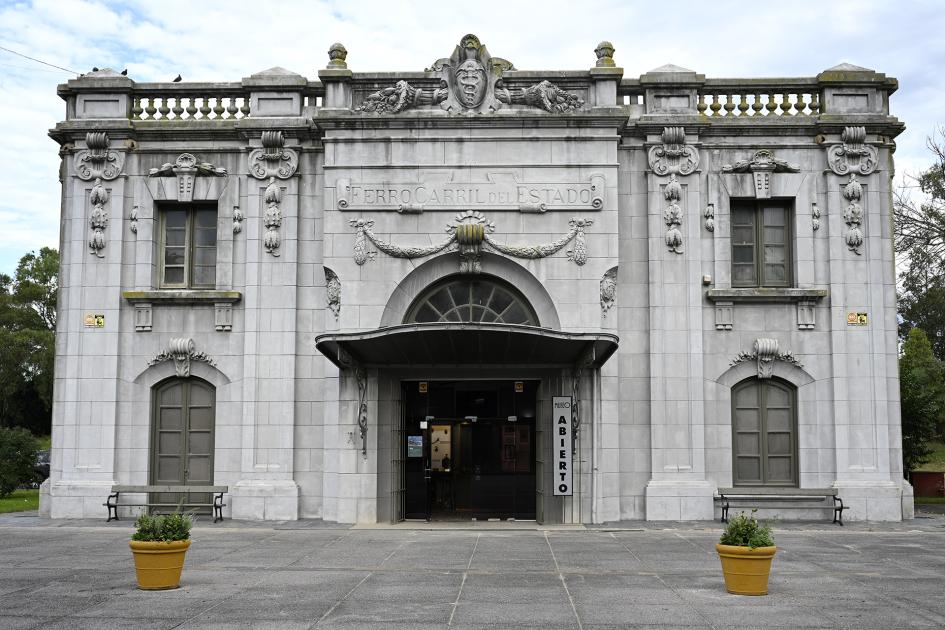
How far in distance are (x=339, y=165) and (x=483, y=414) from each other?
6.65m

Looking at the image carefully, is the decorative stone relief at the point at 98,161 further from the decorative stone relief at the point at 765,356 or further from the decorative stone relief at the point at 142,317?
the decorative stone relief at the point at 765,356

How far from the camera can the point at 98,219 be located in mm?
22062

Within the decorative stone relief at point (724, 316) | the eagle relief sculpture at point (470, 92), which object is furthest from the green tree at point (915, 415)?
the eagle relief sculpture at point (470, 92)

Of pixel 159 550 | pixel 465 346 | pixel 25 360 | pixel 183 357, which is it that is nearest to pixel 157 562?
pixel 159 550

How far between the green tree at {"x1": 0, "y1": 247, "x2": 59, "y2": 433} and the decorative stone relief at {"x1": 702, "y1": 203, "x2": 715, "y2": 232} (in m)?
49.0

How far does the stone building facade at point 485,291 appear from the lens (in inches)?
834

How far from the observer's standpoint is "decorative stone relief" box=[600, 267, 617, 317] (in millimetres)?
21062

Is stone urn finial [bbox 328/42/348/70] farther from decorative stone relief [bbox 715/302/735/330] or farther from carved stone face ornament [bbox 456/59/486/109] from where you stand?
decorative stone relief [bbox 715/302/735/330]

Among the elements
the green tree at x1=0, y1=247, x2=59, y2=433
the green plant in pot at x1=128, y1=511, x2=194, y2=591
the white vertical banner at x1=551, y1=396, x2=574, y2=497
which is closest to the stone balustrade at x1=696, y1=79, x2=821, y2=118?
the white vertical banner at x1=551, y1=396, x2=574, y2=497

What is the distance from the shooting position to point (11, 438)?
94.7 feet

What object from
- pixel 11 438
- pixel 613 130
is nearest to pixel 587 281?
pixel 613 130

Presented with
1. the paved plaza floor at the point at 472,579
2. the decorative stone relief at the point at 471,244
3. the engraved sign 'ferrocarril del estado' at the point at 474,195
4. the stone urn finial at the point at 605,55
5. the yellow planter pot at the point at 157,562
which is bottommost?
the paved plaza floor at the point at 472,579

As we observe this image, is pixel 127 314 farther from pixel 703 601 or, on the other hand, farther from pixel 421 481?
pixel 703 601

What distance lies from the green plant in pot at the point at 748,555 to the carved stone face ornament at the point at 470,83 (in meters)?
12.3
